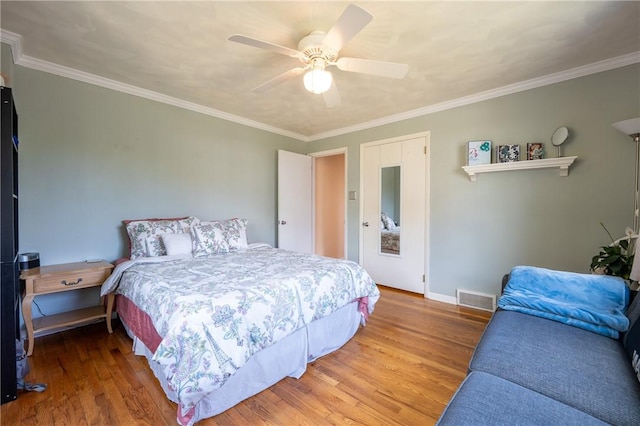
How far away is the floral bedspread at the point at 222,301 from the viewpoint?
4.36 feet

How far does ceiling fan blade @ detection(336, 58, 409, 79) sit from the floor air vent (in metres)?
2.50

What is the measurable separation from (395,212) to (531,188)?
1498 millimetres

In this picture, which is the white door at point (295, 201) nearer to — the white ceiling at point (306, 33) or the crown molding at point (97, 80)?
the crown molding at point (97, 80)

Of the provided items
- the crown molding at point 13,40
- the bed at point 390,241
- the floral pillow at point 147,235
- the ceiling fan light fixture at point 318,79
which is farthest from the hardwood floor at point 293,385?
the crown molding at point 13,40

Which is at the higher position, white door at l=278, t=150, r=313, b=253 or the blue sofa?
white door at l=278, t=150, r=313, b=253

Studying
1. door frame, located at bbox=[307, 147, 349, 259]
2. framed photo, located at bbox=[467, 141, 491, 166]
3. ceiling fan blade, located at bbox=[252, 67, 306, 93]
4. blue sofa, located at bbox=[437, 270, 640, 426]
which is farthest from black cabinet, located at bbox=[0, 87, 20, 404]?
framed photo, located at bbox=[467, 141, 491, 166]

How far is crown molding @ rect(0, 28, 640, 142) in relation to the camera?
2256 mm

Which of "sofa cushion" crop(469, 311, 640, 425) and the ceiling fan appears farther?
the ceiling fan

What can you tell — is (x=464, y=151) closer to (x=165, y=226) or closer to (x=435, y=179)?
(x=435, y=179)

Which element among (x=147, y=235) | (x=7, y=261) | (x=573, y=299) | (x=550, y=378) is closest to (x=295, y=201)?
(x=147, y=235)

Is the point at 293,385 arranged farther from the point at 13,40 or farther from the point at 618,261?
the point at 13,40

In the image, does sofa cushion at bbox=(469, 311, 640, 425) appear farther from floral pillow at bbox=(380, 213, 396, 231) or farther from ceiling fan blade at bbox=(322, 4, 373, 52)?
floral pillow at bbox=(380, 213, 396, 231)

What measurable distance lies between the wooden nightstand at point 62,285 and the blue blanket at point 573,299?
3144 mm

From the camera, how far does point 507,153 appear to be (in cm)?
283
